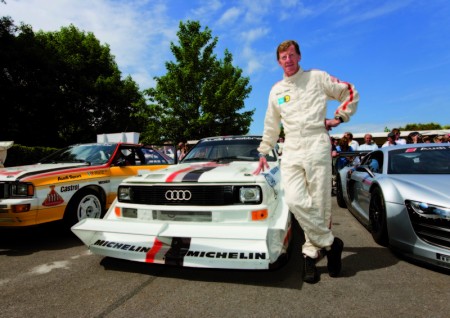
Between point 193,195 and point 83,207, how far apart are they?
2.32 meters

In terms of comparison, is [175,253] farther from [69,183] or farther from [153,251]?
[69,183]

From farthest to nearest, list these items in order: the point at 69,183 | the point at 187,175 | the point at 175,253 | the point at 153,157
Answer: the point at 153,157 < the point at 69,183 < the point at 187,175 < the point at 175,253

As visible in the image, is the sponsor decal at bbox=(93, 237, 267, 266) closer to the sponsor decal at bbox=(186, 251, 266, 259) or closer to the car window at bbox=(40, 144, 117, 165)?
the sponsor decal at bbox=(186, 251, 266, 259)

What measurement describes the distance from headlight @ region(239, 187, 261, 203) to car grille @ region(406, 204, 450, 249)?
4.74ft

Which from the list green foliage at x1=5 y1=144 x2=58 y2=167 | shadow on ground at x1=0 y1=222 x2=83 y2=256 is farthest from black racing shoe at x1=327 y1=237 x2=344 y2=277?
green foliage at x1=5 y1=144 x2=58 y2=167

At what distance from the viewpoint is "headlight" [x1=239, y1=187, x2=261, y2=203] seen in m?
2.71

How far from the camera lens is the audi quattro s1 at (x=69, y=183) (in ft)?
12.1

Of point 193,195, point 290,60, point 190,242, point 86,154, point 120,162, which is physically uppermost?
point 290,60

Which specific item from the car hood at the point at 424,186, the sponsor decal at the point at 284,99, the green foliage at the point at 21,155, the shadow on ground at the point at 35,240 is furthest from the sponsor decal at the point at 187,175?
the green foliage at the point at 21,155

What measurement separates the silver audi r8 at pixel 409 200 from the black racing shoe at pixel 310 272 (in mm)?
1014

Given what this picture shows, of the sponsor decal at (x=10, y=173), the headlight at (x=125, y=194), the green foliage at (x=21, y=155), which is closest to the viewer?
the headlight at (x=125, y=194)

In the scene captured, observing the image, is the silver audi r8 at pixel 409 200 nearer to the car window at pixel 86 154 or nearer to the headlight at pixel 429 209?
the headlight at pixel 429 209

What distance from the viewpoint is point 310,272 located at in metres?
2.59

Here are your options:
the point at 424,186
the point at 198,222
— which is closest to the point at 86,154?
the point at 198,222
